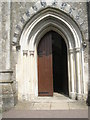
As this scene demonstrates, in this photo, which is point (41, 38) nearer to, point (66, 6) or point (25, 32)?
point (25, 32)

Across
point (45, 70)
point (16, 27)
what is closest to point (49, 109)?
point (45, 70)

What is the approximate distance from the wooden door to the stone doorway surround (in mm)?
336

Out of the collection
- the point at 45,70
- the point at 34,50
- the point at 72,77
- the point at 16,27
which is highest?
the point at 16,27

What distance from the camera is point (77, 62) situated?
18.4 feet

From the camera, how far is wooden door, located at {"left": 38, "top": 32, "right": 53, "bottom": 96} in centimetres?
618

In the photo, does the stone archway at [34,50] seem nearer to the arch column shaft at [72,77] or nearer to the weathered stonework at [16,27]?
the arch column shaft at [72,77]

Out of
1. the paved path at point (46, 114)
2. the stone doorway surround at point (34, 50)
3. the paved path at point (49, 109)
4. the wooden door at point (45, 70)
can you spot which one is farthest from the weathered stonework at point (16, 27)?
the paved path at point (46, 114)

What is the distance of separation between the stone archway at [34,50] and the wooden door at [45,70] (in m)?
0.29

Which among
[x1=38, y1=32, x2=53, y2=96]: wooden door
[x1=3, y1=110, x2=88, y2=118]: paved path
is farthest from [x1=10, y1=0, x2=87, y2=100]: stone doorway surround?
[x1=3, y1=110, x2=88, y2=118]: paved path

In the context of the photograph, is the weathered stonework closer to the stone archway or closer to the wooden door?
the stone archway

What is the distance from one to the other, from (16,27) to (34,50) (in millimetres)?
1165

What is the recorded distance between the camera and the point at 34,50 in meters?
6.01

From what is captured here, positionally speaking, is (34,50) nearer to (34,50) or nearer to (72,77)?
(34,50)

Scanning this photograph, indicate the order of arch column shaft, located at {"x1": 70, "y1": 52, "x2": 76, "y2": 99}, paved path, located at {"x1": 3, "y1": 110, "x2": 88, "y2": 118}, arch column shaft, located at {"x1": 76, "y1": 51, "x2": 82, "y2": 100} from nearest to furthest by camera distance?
paved path, located at {"x1": 3, "y1": 110, "x2": 88, "y2": 118}, arch column shaft, located at {"x1": 76, "y1": 51, "x2": 82, "y2": 100}, arch column shaft, located at {"x1": 70, "y1": 52, "x2": 76, "y2": 99}
